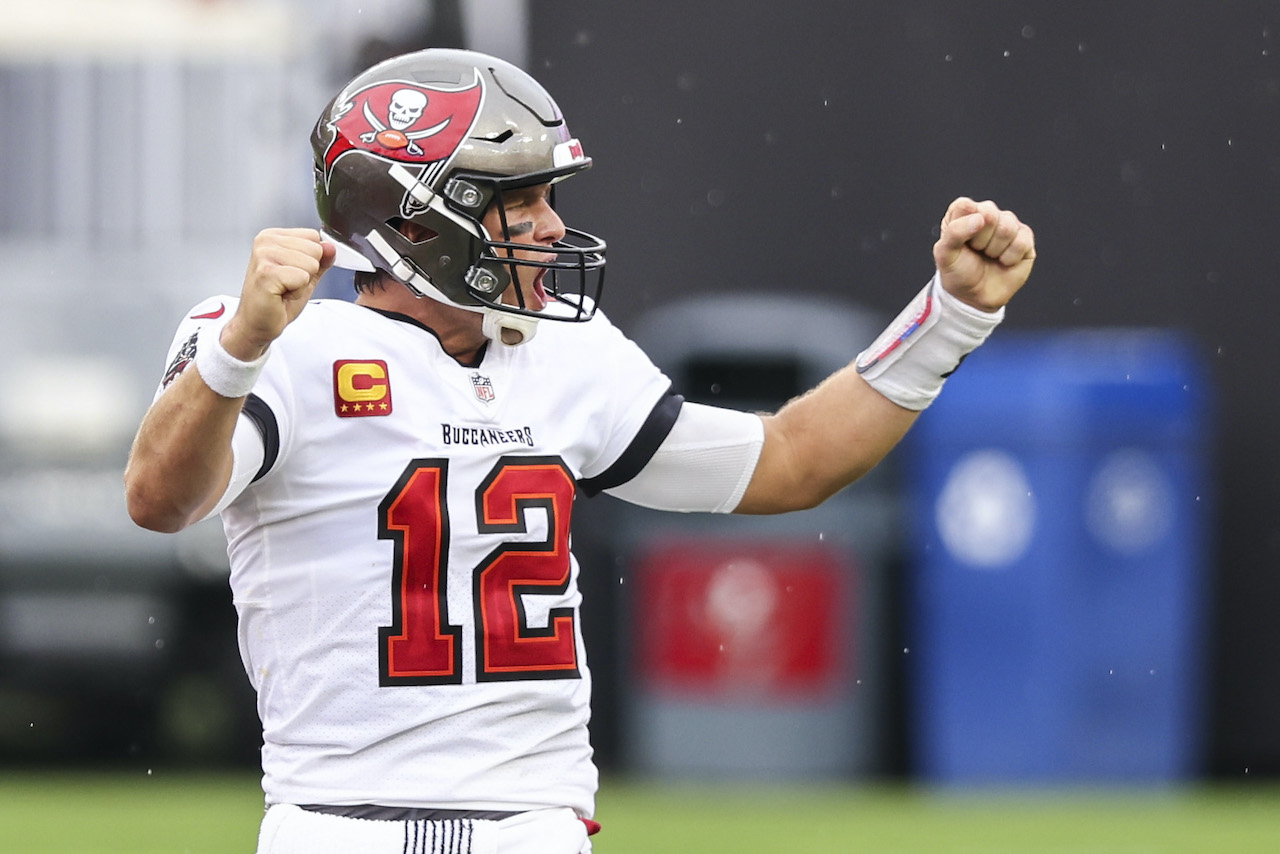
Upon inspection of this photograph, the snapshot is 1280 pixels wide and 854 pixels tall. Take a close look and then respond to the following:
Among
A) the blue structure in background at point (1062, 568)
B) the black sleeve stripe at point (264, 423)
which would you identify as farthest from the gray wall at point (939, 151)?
the black sleeve stripe at point (264, 423)

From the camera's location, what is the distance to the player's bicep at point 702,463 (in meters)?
3.73

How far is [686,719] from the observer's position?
823 centimetres

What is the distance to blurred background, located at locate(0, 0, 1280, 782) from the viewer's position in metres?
8.82

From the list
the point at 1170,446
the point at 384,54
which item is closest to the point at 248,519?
the point at 1170,446

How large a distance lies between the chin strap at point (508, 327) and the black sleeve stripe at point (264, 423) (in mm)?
453

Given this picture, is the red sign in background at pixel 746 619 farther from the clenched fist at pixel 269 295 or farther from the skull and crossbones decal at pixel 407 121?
the clenched fist at pixel 269 295

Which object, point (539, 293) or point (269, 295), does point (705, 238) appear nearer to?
point (539, 293)

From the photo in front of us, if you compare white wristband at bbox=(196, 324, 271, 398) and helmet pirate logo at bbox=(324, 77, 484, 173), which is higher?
helmet pirate logo at bbox=(324, 77, 484, 173)

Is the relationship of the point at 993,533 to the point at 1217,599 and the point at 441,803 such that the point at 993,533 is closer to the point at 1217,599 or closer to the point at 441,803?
the point at 1217,599

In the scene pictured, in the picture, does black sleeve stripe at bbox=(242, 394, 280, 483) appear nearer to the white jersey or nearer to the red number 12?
the white jersey

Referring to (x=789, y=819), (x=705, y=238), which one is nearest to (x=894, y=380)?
(x=789, y=819)

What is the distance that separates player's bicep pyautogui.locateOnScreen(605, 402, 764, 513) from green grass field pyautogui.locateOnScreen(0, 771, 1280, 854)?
135 inches

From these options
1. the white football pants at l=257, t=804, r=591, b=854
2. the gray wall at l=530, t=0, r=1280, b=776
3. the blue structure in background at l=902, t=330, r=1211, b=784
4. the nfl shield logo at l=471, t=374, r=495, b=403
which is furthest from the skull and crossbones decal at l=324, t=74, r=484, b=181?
the gray wall at l=530, t=0, r=1280, b=776

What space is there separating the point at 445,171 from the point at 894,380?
92 cm
